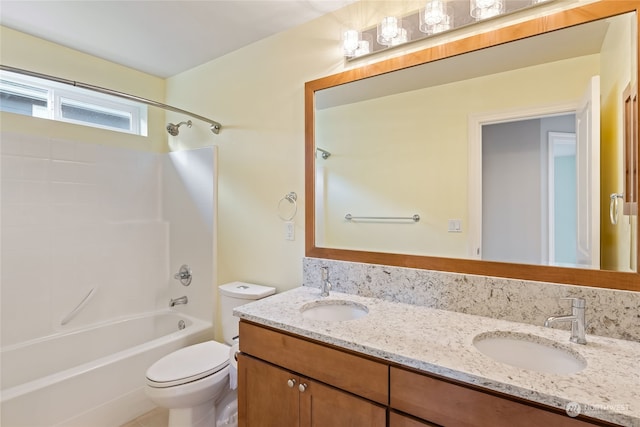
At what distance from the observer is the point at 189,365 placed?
5.81 ft

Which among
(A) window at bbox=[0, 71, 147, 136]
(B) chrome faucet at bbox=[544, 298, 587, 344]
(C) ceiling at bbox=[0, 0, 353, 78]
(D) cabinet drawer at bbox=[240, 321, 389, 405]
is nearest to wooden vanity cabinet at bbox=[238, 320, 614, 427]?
(D) cabinet drawer at bbox=[240, 321, 389, 405]

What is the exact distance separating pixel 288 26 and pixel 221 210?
1282 mm

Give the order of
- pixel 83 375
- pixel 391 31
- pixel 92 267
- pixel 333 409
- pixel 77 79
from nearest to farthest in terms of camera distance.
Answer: pixel 333 409, pixel 391 31, pixel 83 375, pixel 77 79, pixel 92 267

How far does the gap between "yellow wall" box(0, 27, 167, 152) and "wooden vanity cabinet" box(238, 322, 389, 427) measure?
A: 201 cm

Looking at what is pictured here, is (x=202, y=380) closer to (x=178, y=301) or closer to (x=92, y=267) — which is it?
(x=178, y=301)

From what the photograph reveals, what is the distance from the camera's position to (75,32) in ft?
6.45

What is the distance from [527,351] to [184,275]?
2313 millimetres

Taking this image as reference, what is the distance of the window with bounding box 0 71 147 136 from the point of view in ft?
6.67

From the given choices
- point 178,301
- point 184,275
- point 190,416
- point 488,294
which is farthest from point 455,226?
point 178,301

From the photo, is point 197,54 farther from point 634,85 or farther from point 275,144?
point 634,85

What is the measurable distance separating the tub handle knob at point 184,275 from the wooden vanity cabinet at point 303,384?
133 centimetres

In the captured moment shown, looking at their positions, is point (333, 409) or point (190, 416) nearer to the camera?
point (333, 409)

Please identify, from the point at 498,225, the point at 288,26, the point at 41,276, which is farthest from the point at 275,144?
the point at 41,276

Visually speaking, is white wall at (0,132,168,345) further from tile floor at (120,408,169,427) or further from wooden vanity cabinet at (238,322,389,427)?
wooden vanity cabinet at (238,322,389,427)
